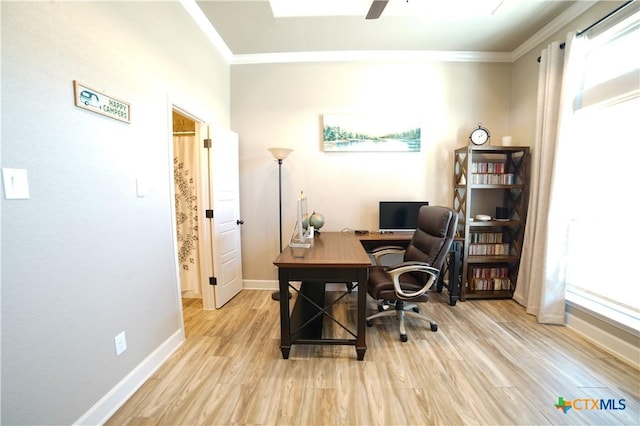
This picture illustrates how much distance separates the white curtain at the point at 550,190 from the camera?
2115 millimetres

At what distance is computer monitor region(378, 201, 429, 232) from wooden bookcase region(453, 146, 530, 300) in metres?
0.55

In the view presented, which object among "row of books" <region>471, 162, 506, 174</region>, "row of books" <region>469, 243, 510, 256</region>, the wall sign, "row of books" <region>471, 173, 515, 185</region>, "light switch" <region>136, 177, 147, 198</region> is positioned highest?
the wall sign

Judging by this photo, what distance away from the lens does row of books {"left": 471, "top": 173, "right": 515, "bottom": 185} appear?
271 cm

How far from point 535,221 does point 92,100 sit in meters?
3.83

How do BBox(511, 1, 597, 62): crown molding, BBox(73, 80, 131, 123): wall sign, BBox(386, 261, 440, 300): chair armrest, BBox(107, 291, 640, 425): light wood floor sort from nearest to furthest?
BBox(73, 80, 131, 123): wall sign
BBox(107, 291, 640, 425): light wood floor
BBox(386, 261, 440, 300): chair armrest
BBox(511, 1, 597, 62): crown molding

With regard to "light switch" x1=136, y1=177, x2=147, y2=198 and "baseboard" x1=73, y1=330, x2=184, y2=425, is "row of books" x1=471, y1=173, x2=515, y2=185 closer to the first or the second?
"light switch" x1=136, y1=177, x2=147, y2=198

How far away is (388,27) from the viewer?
238 centimetres

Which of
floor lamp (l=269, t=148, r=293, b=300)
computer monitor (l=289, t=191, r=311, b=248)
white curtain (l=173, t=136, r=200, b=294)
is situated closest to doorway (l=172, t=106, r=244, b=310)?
white curtain (l=173, t=136, r=200, b=294)

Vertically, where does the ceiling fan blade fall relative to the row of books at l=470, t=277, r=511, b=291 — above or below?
above

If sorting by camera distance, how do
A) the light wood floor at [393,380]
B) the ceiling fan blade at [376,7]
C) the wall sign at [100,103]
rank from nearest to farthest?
the wall sign at [100,103] → the light wood floor at [393,380] → the ceiling fan blade at [376,7]

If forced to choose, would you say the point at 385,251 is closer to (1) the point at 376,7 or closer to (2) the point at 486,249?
(2) the point at 486,249

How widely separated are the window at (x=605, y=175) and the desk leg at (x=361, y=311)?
2024 millimetres

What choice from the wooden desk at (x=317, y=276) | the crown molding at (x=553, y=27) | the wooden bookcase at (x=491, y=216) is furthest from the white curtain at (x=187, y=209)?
the crown molding at (x=553, y=27)

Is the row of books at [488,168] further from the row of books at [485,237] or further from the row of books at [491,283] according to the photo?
the row of books at [491,283]
